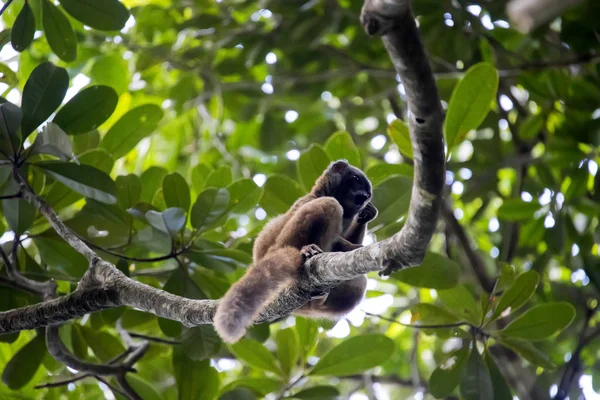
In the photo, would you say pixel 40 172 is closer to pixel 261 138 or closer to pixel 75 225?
pixel 75 225

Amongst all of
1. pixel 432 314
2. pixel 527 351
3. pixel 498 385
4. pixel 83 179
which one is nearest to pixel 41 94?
pixel 83 179

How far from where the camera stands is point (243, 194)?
14.4 feet

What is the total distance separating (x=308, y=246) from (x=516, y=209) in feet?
10.4

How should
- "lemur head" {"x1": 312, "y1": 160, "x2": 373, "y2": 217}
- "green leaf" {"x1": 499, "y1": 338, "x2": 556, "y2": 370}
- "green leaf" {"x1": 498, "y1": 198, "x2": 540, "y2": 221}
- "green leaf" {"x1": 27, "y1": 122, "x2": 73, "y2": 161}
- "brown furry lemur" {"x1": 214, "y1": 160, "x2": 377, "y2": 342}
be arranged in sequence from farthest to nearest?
1. "green leaf" {"x1": 498, "y1": 198, "x2": 540, "y2": 221}
2. "lemur head" {"x1": 312, "y1": 160, "x2": 373, "y2": 217}
3. "green leaf" {"x1": 499, "y1": 338, "x2": 556, "y2": 370}
4. "green leaf" {"x1": 27, "y1": 122, "x2": 73, "y2": 161}
5. "brown furry lemur" {"x1": 214, "y1": 160, "x2": 377, "y2": 342}

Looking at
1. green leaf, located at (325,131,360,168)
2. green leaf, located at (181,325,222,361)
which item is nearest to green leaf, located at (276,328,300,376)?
green leaf, located at (181,325,222,361)

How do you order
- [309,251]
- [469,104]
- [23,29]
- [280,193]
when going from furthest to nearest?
1. [280,193]
2. [23,29]
3. [309,251]
4. [469,104]

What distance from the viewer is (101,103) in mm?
4137

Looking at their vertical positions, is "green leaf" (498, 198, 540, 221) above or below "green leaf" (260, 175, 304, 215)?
below

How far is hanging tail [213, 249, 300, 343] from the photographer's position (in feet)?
9.70

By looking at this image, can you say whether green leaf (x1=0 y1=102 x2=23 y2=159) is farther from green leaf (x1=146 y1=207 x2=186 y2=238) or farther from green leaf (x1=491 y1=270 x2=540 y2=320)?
green leaf (x1=491 y1=270 x2=540 y2=320)

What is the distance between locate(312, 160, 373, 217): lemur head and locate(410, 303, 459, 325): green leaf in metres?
0.84

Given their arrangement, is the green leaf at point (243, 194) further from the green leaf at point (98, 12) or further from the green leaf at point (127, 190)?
the green leaf at point (98, 12)

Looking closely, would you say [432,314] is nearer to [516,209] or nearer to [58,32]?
[516,209]

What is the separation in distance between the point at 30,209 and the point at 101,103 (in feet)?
2.65
